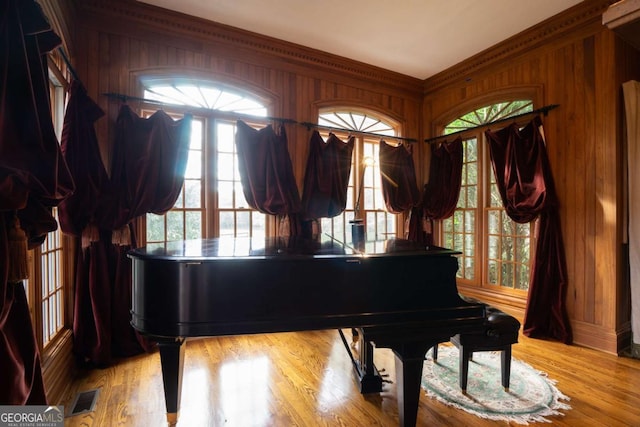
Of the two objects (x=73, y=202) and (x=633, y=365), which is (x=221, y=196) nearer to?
(x=73, y=202)

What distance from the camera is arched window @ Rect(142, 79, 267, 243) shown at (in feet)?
9.89

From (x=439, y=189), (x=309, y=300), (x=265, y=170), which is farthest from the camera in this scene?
(x=439, y=189)

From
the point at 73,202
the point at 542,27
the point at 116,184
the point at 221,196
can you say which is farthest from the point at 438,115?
the point at 73,202

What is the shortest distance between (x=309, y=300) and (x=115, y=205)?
2.04m

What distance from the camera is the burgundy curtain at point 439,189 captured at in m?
3.96

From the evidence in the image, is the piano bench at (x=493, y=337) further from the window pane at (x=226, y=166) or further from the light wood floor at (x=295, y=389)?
the window pane at (x=226, y=166)

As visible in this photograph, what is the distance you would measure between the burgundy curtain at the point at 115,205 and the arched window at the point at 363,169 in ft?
5.93

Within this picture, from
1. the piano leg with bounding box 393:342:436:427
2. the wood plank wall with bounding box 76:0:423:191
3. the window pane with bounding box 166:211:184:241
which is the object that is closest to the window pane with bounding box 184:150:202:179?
the window pane with bounding box 166:211:184:241

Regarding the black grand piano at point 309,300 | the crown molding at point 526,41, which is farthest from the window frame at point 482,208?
the black grand piano at point 309,300

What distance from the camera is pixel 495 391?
2.05 meters

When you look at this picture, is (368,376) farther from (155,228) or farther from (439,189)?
(439,189)

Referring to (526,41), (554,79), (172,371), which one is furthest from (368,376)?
(526,41)

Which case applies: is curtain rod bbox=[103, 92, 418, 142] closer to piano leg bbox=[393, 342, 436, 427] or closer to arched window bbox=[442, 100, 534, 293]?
arched window bbox=[442, 100, 534, 293]

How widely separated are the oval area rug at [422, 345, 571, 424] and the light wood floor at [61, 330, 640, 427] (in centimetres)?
8
